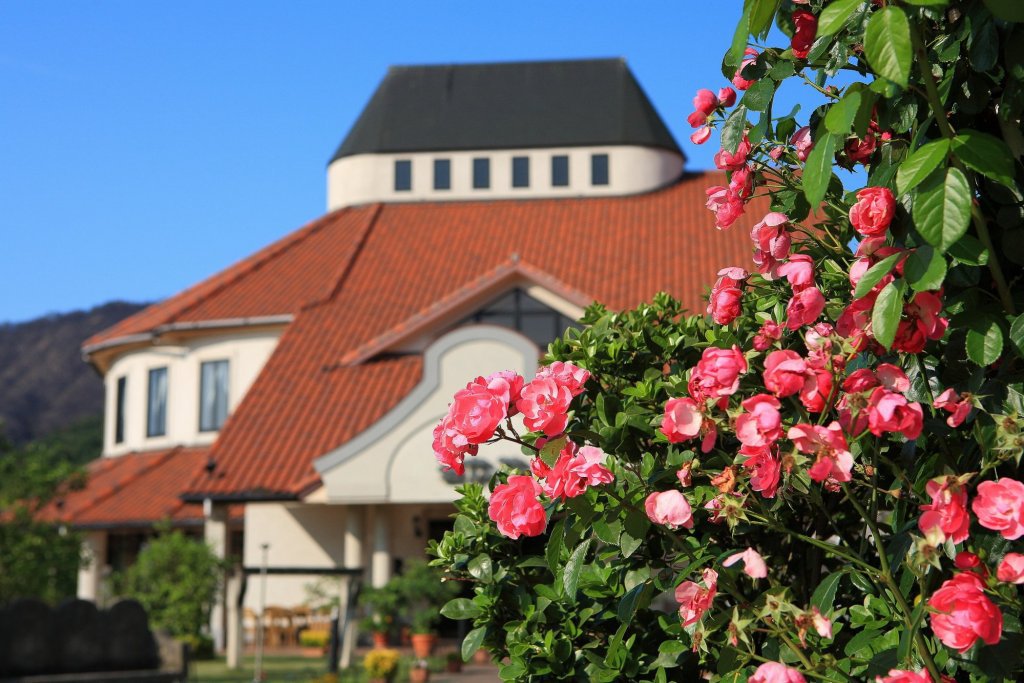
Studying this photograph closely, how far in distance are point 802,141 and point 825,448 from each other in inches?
51.5

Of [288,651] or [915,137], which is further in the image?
[288,651]

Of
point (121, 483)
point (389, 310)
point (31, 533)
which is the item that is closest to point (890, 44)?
point (31, 533)

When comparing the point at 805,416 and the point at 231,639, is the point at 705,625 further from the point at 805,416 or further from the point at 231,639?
the point at 231,639

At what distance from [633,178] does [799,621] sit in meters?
34.0

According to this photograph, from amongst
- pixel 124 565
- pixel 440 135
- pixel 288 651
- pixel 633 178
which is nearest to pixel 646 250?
pixel 633 178

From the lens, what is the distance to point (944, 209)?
8.29ft

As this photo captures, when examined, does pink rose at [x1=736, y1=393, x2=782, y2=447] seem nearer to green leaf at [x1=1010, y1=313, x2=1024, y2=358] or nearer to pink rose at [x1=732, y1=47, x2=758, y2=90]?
green leaf at [x1=1010, y1=313, x2=1024, y2=358]

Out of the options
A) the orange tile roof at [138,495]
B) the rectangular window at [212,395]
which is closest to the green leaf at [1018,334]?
the orange tile roof at [138,495]

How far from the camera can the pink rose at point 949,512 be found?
2.79 m

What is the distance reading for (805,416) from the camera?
3178mm

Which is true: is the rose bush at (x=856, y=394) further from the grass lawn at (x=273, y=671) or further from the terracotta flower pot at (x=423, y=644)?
the terracotta flower pot at (x=423, y=644)

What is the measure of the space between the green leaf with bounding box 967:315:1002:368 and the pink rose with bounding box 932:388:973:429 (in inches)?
4.0

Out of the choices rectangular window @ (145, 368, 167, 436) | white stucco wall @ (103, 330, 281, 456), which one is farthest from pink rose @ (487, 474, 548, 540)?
rectangular window @ (145, 368, 167, 436)

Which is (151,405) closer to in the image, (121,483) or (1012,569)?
(121,483)
